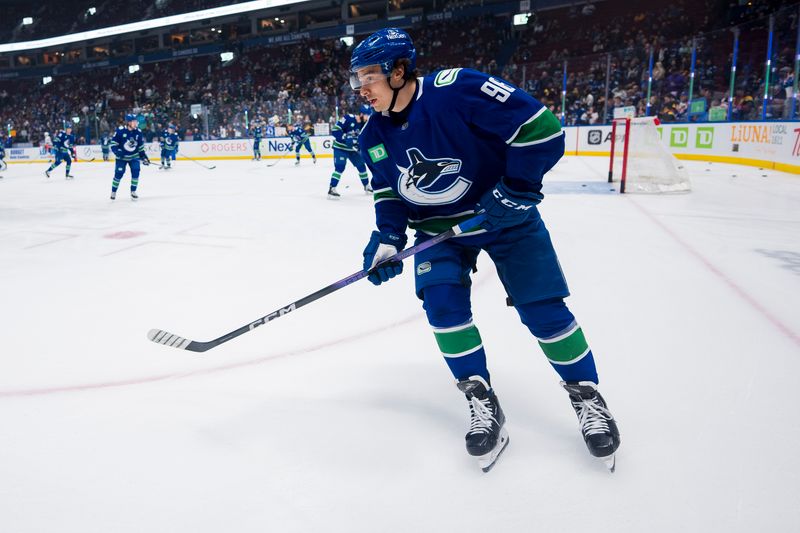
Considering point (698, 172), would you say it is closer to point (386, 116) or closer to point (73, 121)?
point (386, 116)

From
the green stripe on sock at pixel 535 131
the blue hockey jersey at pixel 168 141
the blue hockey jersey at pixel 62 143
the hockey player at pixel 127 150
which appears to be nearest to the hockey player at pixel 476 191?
the green stripe on sock at pixel 535 131

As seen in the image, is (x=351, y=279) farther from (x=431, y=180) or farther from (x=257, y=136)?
(x=257, y=136)

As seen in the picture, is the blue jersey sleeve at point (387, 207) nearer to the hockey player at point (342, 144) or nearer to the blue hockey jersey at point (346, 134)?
the hockey player at point (342, 144)

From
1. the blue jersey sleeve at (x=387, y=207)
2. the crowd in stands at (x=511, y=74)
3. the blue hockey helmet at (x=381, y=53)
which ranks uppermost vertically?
the crowd in stands at (x=511, y=74)

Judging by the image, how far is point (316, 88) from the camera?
72.0 feet

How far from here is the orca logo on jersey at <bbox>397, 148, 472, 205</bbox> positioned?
5.20ft

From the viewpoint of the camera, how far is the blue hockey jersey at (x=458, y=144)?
1.46 m

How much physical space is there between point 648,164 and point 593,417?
6.33 m

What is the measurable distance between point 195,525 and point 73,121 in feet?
73.9

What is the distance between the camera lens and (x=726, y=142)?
1061 cm

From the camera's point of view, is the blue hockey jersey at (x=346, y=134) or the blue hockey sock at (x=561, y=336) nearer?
the blue hockey sock at (x=561, y=336)

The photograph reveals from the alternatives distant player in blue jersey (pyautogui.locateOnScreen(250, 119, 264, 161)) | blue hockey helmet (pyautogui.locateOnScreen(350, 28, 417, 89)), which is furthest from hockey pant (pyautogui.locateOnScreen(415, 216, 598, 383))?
distant player in blue jersey (pyautogui.locateOnScreen(250, 119, 264, 161))

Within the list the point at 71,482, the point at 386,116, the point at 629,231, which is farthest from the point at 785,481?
the point at 629,231

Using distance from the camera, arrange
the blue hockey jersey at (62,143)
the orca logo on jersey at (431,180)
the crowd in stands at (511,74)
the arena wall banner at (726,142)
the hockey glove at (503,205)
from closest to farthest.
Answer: the hockey glove at (503,205), the orca logo on jersey at (431,180), the arena wall banner at (726,142), the crowd in stands at (511,74), the blue hockey jersey at (62,143)
